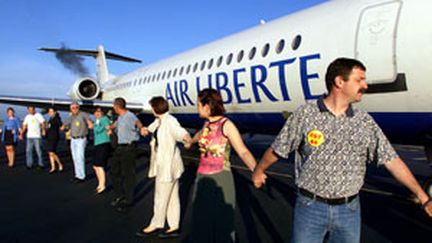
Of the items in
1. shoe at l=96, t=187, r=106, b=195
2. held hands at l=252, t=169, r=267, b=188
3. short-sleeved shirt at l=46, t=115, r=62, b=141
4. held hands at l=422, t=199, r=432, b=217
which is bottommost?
shoe at l=96, t=187, r=106, b=195

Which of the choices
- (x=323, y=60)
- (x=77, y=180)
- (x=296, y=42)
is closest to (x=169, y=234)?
(x=323, y=60)

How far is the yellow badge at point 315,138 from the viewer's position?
7.85 feet

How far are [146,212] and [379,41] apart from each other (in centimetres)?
430

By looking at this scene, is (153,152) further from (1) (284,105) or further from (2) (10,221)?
(1) (284,105)

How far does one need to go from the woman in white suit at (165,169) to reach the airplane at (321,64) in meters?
2.69

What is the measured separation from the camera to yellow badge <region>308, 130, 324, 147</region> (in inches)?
94.2

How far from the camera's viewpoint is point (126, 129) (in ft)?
20.0

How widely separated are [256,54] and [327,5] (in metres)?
1.79

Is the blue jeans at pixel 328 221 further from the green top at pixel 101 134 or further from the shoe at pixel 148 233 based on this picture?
the green top at pixel 101 134

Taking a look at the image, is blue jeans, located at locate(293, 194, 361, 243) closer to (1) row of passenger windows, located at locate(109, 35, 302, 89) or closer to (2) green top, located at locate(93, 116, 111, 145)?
(1) row of passenger windows, located at locate(109, 35, 302, 89)

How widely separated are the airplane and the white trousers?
2923mm

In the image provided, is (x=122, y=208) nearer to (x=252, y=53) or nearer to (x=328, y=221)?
(x=252, y=53)

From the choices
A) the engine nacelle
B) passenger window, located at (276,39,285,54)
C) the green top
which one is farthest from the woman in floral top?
the engine nacelle

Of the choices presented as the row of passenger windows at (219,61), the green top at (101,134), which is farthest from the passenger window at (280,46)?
the green top at (101,134)
